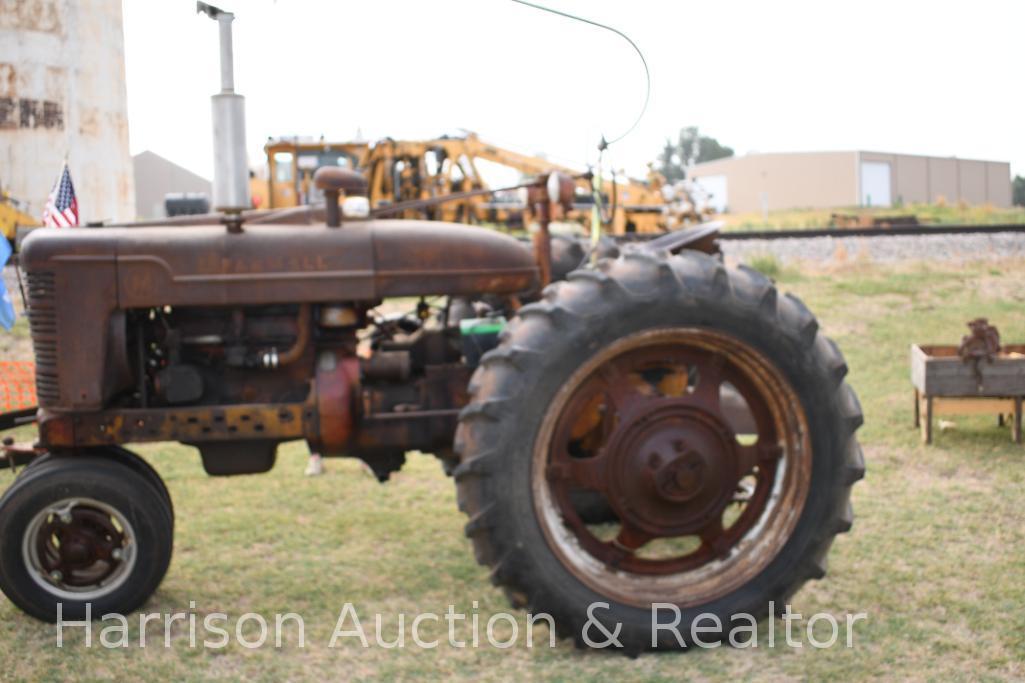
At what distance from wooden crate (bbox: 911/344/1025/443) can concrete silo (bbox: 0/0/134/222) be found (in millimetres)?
12242

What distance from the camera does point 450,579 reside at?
14.4 ft

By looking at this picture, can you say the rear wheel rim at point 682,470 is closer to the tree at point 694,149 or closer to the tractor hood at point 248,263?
the tractor hood at point 248,263

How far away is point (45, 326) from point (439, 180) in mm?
15983

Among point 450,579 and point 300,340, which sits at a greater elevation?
point 300,340

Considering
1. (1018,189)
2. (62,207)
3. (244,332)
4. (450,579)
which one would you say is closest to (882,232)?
(62,207)

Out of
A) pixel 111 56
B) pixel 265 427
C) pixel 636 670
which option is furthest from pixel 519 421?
pixel 111 56

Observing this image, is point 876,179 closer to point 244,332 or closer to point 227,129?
point 244,332

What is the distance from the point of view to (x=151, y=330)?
13.8 ft

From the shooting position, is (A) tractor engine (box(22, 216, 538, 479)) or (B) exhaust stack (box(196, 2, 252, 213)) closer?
(B) exhaust stack (box(196, 2, 252, 213))

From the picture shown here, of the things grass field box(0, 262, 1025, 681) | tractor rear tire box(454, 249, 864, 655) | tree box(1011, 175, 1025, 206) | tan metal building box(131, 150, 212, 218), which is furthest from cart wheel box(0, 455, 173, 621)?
tan metal building box(131, 150, 212, 218)

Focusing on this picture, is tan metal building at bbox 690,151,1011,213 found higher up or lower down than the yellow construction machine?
higher up

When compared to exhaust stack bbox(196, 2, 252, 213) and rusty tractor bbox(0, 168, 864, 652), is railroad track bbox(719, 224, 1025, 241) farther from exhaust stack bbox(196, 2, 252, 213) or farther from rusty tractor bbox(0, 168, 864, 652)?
exhaust stack bbox(196, 2, 252, 213)

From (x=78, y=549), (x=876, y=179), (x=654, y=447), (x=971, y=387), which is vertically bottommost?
(x=78, y=549)

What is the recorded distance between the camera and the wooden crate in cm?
646
